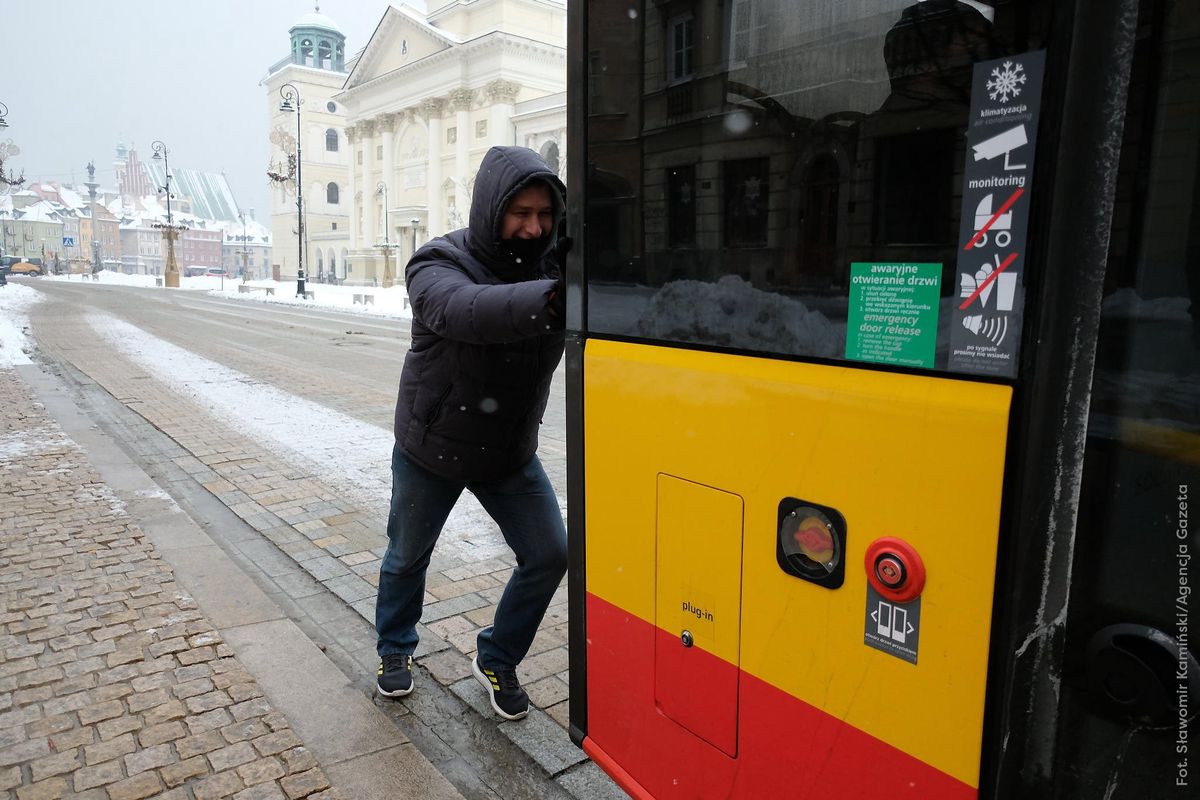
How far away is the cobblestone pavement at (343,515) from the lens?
3592mm

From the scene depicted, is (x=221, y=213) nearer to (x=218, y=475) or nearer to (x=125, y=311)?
(x=125, y=311)

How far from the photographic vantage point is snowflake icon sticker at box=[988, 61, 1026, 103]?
128 cm

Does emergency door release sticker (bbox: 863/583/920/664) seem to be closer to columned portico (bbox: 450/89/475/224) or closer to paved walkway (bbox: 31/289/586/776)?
paved walkway (bbox: 31/289/586/776)

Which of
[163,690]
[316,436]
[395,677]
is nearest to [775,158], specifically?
[395,677]

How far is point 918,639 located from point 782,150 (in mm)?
946

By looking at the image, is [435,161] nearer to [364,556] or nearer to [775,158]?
[364,556]

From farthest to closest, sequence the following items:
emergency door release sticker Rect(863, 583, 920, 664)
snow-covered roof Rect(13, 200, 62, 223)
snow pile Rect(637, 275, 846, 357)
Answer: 1. snow-covered roof Rect(13, 200, 62, 223)
2. snow pile Rect(637, 275, 846, 357)
3. emergency door release sticker Rect(863, 583, 920, 664)

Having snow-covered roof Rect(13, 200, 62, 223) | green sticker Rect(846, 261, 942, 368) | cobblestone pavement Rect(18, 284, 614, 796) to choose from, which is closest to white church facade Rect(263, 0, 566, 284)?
cobblestone pavement Rect(18, 284, 614, 796)

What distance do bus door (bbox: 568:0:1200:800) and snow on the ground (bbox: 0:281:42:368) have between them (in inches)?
555

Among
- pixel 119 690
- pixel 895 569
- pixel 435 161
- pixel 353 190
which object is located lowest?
pixel 119 690

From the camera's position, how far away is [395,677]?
3.31 meters

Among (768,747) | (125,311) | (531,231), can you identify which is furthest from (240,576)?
(125,311)

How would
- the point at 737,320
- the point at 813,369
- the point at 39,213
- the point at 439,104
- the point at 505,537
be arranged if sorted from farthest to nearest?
the point at 39,213 → the point at 439,104 → the point at 505,537 → the point at 737,320 → the point at 813,369

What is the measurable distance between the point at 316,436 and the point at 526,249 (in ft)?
20.4
